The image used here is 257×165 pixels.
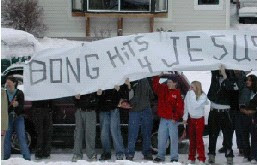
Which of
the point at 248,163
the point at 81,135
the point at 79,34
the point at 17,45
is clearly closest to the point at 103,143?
the point at 81,135

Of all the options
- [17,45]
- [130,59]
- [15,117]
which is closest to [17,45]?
[17,45]

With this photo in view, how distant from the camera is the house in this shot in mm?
26266

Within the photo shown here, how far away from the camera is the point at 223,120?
11828mm

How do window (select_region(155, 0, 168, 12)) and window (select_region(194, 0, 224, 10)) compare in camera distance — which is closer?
window (select_region(155, 0, 168, 12))

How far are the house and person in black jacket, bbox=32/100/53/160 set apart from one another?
14.1 meters

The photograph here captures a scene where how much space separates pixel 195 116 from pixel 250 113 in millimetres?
963

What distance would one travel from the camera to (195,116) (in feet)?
38.6

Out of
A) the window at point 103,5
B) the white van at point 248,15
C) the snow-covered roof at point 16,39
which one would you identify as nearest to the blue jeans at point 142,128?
the snow-covered roof at point 16,39

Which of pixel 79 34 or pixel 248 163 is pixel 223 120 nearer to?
pixel 248 163

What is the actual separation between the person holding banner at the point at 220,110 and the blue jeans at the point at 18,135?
10.1ft

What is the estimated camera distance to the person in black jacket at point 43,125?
12.1 metres

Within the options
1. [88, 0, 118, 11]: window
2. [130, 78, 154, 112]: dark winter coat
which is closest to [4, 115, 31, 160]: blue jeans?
[130, 78, 154, 112]: dark winter coat

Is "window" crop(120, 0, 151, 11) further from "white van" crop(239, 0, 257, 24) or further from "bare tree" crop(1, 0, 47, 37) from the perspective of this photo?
"white van" crop(239, 0, 257, 24)

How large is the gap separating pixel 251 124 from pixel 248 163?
0.66 m
